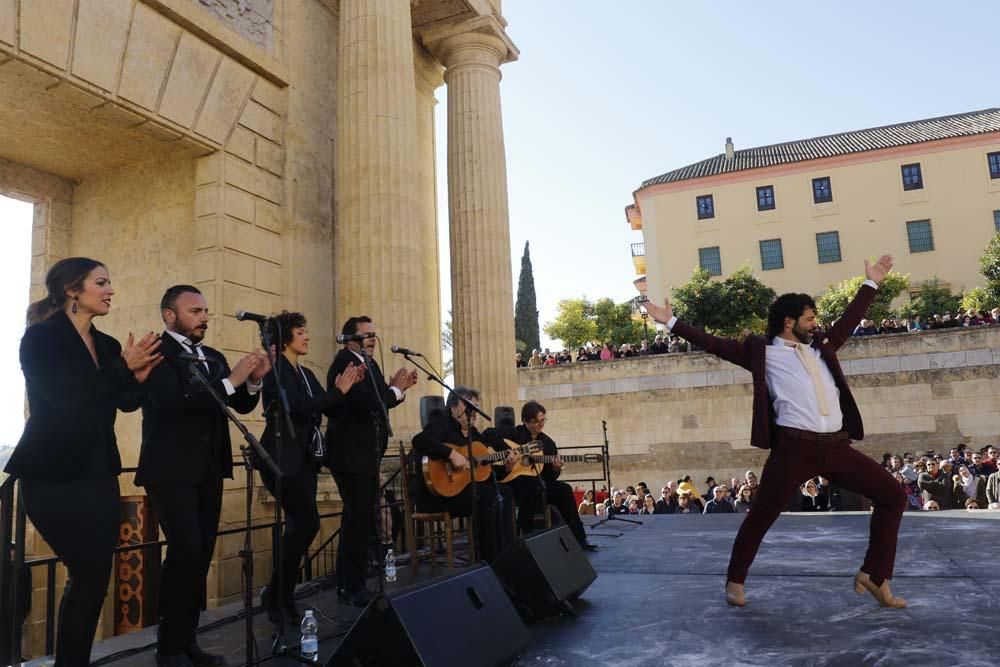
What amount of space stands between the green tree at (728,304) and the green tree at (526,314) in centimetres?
1103

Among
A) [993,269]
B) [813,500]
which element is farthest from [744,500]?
[993,269]

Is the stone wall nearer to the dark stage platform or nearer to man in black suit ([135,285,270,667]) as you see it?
the dark stage platform

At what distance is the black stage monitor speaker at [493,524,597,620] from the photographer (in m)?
4.34

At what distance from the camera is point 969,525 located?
337 inches

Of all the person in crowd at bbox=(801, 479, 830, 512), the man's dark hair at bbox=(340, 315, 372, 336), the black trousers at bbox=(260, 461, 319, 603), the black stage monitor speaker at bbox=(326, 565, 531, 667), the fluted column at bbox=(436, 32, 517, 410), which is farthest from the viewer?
the person in crowd at bbox=(801, 479, 830, 512)

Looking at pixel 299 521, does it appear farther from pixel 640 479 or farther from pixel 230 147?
pixel 640 479

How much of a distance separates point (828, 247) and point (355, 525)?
4514 centimetres

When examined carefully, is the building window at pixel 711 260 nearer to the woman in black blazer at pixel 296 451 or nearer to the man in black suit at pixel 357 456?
the man in black suit at pixel 357 456

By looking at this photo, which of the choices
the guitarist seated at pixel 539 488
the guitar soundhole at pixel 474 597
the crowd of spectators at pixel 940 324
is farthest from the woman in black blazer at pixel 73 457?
the crowd of spectators at pixel 940 324

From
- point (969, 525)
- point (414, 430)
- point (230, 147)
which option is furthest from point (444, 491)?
point (969, 525)

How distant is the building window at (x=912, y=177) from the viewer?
4344 centimetres

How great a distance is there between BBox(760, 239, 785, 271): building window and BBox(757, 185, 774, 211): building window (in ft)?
7.07

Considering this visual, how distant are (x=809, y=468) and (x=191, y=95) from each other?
26.4 feet

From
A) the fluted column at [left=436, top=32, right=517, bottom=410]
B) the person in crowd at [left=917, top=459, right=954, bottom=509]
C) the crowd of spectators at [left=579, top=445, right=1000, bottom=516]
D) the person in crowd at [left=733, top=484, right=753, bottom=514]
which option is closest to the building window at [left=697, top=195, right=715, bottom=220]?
the crowd of spectators at [left=579, top=445, right=1000, bottom=516]
